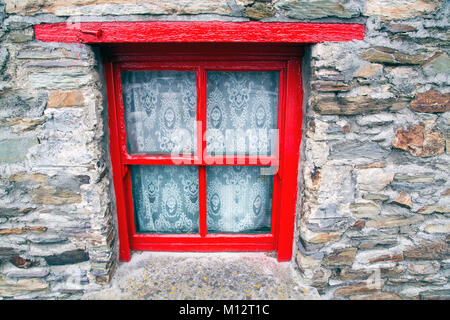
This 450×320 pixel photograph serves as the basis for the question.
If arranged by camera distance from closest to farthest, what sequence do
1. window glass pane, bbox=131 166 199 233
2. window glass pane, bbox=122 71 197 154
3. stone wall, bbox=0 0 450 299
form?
stone wall, bbox=0 0 450 299 → window glass pane, bbox=122 71 197 154 → window glass pane, bbox=131 166 199 233

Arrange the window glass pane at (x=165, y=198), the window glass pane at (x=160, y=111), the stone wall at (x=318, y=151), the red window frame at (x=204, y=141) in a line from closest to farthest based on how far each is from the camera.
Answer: the stone wall at (x=318, y=151), the red window frame at (x=204, y=141), the window glass pane at (x=160, y=111), the window glass pane at (x=165, y=198)

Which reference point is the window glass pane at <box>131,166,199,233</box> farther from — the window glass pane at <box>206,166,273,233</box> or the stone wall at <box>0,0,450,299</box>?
the stone wall at <box>0,0,450,299</box>

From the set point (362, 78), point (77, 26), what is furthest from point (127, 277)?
point (362, 78)

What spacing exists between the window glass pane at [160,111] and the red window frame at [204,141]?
2.8 inches

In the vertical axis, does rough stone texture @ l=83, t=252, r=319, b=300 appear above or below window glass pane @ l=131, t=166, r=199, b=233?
below

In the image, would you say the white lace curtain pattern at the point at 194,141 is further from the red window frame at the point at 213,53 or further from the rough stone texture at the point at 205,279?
the rough stone texture at the point at 205,279

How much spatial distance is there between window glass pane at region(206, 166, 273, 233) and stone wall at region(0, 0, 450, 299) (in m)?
0.31

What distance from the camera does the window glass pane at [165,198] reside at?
2074 mm

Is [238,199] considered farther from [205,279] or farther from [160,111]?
[160,111]

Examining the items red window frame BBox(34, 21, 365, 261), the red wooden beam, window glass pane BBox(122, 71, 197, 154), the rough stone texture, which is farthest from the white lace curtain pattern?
the red wooden beam

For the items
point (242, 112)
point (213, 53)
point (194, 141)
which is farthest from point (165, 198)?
point (213, 53)

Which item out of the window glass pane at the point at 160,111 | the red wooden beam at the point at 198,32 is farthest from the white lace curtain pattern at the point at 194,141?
the red wooden beam at the point at 198,32

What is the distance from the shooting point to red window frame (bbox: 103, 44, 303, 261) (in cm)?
177

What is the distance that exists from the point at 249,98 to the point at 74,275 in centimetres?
182
